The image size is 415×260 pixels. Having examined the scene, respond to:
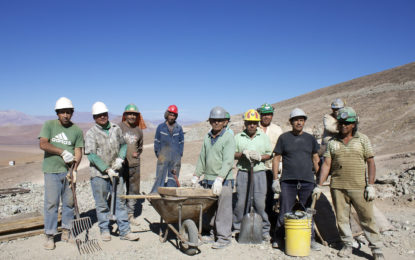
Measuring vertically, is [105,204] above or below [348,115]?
below

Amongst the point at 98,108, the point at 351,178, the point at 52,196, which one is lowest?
the point at 52,196

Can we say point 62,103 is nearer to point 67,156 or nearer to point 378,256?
point 67,156

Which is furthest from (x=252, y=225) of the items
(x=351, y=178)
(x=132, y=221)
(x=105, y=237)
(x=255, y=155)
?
(x=132, y=221)

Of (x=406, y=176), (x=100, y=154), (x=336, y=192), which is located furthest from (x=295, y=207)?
(x=406, y=176)

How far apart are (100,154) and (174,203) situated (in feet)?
4.57

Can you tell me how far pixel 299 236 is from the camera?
393cm

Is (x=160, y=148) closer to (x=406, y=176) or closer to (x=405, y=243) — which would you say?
(x=405, y=243)

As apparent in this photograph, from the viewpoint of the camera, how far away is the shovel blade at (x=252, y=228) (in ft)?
14.4

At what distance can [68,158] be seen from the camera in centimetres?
440

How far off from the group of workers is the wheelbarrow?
9.0 inches

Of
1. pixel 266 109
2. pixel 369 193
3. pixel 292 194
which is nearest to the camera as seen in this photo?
pixel 369 193

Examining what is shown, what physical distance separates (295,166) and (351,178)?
0.68 metres

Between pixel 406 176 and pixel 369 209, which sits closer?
pixel 369 209

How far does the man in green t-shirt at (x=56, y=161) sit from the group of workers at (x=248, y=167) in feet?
0.04
